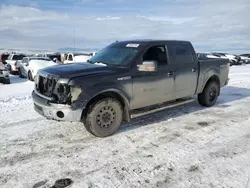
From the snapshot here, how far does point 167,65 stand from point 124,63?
1.14 meters

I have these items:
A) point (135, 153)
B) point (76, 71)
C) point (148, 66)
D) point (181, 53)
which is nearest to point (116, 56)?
point (148, 66)

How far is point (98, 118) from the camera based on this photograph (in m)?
4.51

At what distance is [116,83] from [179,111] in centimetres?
256

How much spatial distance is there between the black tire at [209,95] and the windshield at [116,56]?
2.79 meters

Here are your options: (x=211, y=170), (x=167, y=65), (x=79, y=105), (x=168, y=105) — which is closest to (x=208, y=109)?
(x=168, y=105)

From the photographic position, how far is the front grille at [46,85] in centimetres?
439

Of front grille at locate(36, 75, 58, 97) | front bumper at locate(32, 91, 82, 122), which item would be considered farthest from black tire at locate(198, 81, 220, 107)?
front grille at locate(36, 75, 58, 97)

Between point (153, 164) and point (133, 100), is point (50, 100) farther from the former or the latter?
point (153, 164)

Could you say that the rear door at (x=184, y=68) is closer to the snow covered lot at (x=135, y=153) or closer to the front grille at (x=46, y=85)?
the snow covered lot at (x=135, y=153)

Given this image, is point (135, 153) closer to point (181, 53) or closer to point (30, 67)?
point (181, 53)

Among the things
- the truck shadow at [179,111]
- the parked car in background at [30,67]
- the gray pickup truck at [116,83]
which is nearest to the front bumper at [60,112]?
the gray pickup truck at [116,83]

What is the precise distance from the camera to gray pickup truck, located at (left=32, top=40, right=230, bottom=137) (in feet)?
13.8

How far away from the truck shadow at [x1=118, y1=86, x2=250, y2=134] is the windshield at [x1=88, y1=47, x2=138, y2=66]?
1.39m

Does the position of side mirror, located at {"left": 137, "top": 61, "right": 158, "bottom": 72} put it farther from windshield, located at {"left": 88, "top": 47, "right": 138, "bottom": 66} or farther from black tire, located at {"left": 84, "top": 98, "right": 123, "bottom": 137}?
black tire, located at {"left": 84, "top": 98, "right": 123, "bottom": 137}
